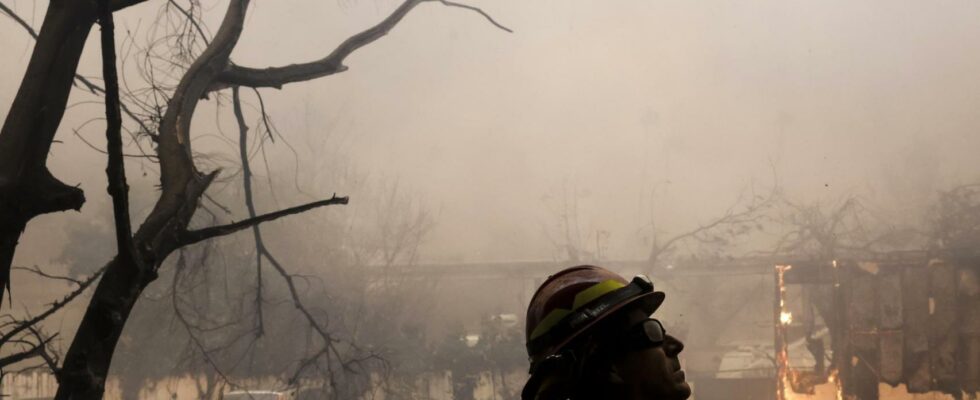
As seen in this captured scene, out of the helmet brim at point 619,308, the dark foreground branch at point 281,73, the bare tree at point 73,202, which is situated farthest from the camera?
the dark foreground branch at point 281,73

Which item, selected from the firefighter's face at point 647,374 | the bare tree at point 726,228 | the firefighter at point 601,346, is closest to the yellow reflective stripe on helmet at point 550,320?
the firefighter at point 601,346

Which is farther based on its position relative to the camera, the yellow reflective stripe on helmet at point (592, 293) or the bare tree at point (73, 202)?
the bare tree at point (73, 202)

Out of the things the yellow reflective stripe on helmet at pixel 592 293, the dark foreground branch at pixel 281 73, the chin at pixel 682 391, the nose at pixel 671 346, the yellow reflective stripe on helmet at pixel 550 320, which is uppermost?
the dark foreground branch at pixel 281 73

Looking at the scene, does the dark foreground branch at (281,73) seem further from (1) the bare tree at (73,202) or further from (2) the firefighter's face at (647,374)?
(2) the firefighter's face at (647,374)

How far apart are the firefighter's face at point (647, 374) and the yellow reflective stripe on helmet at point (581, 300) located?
0.20 ft

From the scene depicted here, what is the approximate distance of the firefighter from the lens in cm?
152

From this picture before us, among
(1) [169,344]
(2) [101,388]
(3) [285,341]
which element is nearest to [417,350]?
(3) [285,341]

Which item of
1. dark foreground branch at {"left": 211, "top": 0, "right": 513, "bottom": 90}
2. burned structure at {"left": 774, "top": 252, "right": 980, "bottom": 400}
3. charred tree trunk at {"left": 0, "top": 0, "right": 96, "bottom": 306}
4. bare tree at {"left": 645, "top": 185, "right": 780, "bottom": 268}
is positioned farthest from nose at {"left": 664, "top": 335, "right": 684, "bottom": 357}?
bare tree at {"left": 645, "top": 185, "right": 780, "bottom": 268}

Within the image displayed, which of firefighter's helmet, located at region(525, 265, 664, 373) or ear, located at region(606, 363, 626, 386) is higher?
firefighter's helmet, located at region(525, 265, 664, 373)

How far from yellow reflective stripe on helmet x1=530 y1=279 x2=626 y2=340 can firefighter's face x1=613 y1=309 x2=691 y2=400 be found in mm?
60

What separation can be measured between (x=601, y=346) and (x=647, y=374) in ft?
0.30

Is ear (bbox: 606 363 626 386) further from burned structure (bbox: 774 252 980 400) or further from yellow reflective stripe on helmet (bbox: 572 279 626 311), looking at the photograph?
burned structure (bbox: 774 252 980 400)

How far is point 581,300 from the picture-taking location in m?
1.55

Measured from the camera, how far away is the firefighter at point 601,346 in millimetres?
1519
